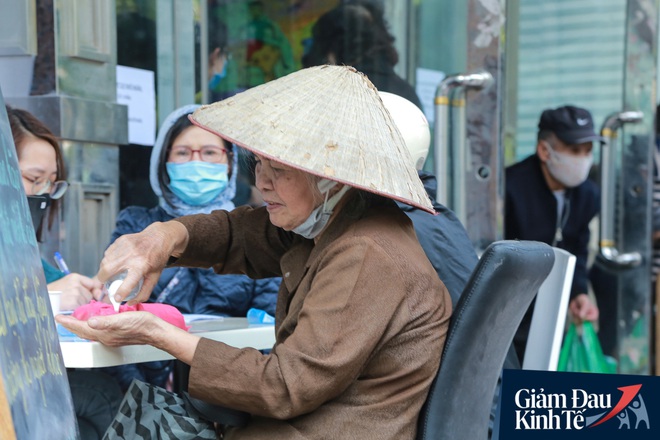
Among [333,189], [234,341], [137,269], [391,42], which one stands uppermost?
[391,42]

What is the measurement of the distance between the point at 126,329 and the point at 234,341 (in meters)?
0.71

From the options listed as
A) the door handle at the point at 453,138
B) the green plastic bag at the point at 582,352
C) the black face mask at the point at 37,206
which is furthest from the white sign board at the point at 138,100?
the green plastic bag at the point at 582,352

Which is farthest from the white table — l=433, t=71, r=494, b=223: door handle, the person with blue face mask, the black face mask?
l=433, t=71, r=494, b=223: door handle

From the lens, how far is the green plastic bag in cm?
536

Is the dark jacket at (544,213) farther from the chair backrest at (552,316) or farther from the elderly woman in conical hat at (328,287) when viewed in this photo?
the elderly woman in conical hat at (328,287)

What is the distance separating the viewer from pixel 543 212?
5668 mm

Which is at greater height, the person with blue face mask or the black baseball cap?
the black baseball cap

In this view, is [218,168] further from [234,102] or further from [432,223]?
[234,102]

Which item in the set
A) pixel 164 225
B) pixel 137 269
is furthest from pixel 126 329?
pixel 164 225

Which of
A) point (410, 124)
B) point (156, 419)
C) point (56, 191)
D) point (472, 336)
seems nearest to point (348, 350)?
point (472, 336)

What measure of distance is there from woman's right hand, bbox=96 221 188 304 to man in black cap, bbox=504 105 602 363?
128 inches

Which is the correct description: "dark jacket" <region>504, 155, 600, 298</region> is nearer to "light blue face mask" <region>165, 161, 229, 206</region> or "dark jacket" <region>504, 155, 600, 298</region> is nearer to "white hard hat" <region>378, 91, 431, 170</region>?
"light blue face mask" <region>165, 161, 229, 206</region>

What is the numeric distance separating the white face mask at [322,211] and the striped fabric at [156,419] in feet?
1.53

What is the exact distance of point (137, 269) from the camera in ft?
7.94
